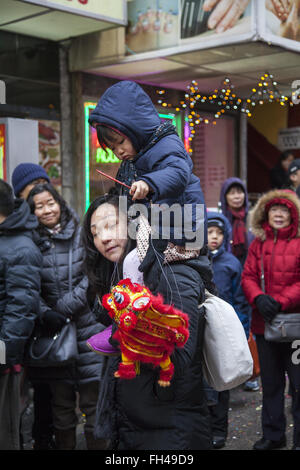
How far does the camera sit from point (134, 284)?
1730 mm

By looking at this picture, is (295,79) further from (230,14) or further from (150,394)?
(230,14)

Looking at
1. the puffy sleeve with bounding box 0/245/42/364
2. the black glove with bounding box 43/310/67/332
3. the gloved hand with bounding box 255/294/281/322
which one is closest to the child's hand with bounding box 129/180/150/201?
the puffy sleeve with bounding box 0/245/42/364

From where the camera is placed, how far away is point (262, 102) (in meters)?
3.02

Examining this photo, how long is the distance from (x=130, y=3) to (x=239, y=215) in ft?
10.3

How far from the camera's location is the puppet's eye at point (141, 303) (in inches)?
64.4

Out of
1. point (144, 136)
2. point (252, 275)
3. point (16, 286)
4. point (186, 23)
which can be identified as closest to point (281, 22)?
point (186, 23)

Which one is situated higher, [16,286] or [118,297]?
[118,297]

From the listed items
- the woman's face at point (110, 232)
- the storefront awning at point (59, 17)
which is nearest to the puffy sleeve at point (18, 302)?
the woman's face at point (110, 232)

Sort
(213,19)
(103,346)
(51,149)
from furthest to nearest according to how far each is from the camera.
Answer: (51,149) < (213,19) < (103,346)

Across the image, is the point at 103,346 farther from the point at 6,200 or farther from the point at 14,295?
the point at 6,200

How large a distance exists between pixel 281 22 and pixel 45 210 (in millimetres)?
3940
